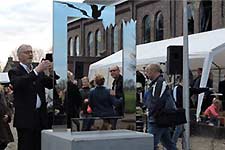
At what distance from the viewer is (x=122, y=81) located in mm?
6375

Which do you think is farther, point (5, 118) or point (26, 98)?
point (5, 118)

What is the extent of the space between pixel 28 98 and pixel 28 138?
495mm

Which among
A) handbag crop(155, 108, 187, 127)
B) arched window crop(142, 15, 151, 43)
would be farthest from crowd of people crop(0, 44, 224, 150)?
arched window crop(142, 15, 151, 43)

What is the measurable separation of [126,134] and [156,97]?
2.69 m

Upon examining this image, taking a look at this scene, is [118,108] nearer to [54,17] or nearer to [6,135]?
[54,17]

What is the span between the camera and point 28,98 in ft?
19.7

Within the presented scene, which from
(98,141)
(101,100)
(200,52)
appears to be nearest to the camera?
(98,141)

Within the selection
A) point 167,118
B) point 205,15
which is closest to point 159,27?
point 205,15

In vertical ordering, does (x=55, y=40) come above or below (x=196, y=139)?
above

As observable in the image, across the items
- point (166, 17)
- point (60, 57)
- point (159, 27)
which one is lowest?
point (60, 57)

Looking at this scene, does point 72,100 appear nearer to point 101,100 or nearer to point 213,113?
point 101,100

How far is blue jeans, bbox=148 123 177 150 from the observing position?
8.50m

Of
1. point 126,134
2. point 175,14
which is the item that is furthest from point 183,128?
point 175,14

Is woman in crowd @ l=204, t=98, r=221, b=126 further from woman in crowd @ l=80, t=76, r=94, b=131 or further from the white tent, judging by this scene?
woman in crowd @ l=80, t=76, r=94, b=131
